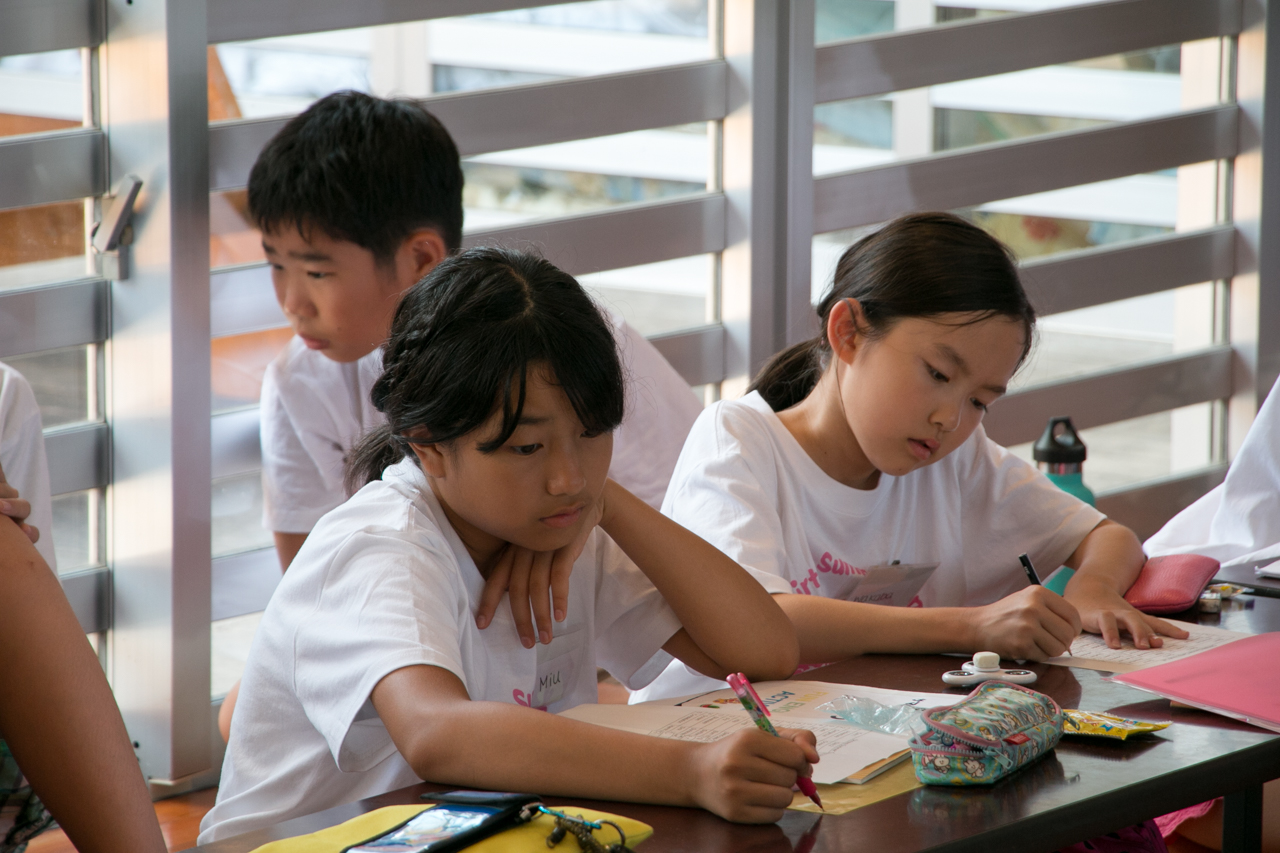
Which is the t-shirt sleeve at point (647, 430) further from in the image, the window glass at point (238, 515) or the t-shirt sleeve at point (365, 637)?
the t-shirt sleeve at point (365, 637)

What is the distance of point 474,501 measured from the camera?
1386 millimetres

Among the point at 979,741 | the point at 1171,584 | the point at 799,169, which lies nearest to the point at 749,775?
the point at 979,741

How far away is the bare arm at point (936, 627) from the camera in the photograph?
1542mm

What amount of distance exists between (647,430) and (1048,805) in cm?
159

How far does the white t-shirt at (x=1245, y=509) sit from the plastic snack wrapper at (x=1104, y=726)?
3.29 feet

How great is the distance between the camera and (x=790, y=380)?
214cm

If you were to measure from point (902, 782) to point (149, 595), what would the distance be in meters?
1.87

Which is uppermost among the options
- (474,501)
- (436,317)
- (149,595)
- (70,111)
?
(70,111)

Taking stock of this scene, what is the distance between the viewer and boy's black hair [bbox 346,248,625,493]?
1332 mm

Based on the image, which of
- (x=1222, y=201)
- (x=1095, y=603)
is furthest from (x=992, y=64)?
(x=1095, y=603)

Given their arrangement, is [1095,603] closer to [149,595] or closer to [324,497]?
[324,497]

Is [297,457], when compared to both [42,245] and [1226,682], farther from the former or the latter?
[1226,682]

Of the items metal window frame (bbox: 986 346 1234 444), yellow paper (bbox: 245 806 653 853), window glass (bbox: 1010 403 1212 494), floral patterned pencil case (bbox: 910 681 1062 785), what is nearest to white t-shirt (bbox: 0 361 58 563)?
yellow paper (bbox: 245 806 653 853)

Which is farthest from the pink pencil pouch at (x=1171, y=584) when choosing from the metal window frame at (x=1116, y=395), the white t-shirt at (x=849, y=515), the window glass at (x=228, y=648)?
the metal window frame at (x=1116, y=395)
